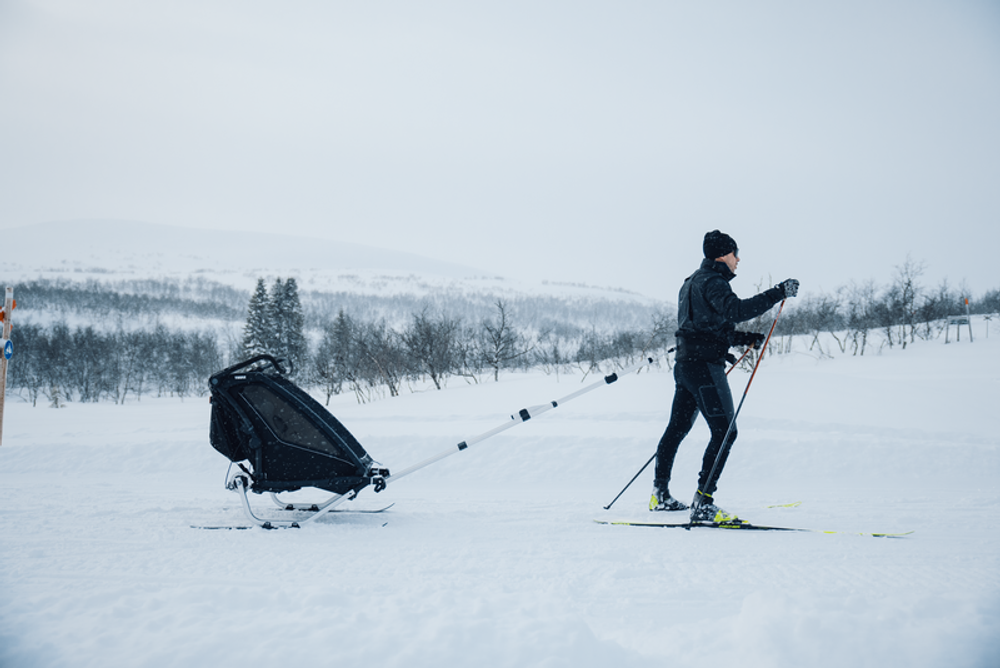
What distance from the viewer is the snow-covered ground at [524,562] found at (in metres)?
1.89

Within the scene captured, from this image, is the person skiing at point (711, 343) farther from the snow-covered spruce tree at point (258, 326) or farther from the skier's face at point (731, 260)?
the snow-covered spruce tree at point (258, 326)

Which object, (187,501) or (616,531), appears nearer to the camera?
(616,531)

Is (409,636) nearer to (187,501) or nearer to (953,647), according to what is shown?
(953,647)

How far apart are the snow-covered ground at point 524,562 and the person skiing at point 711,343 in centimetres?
45

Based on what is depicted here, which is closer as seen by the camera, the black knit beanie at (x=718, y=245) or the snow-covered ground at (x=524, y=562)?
the snow-covered ground at (x=524, y=562)

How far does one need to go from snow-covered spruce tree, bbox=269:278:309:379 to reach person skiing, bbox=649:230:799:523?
34239 millimetres

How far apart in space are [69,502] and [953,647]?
541 centimetres

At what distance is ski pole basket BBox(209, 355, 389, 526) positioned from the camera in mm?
3613

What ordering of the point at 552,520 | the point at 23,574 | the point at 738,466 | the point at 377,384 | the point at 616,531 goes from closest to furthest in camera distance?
the point at 23,574 < the point at 616,531 < the point at 552,520 < the point at 738,466 < the point at 377,384

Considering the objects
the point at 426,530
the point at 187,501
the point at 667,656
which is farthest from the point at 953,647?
the point at 187,501

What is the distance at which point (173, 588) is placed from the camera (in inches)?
96.0

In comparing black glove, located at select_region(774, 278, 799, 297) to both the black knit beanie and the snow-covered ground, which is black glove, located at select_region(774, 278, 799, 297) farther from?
the snow-covered ground

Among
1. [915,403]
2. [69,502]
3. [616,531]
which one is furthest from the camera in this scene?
[915,403]

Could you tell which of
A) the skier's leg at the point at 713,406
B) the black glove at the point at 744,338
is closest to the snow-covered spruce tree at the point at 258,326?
the skier's leg at the point at 713,406
